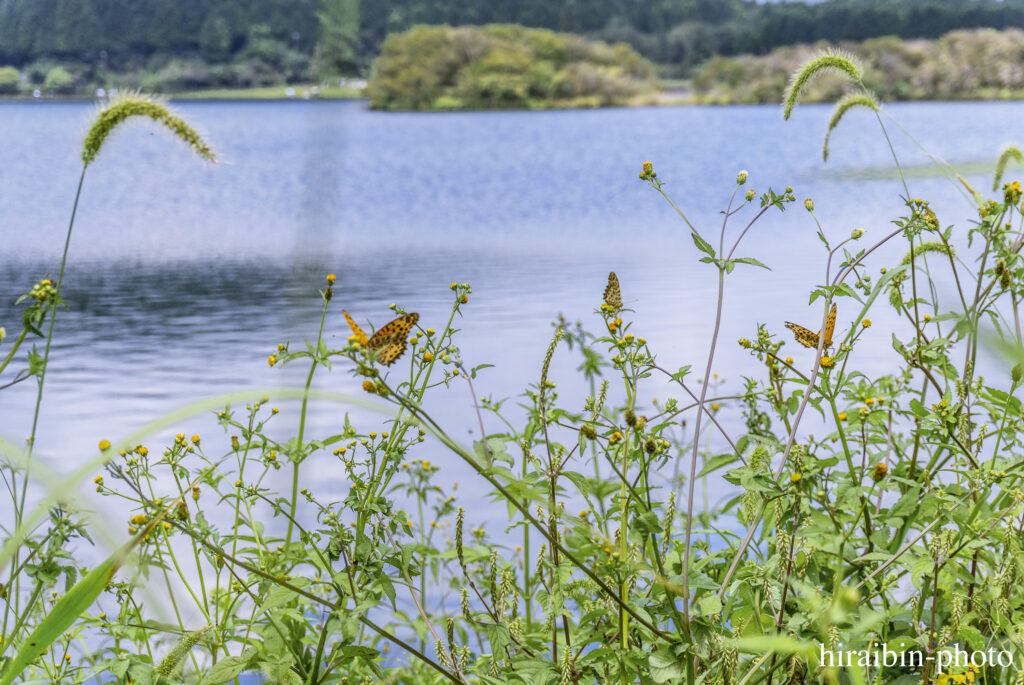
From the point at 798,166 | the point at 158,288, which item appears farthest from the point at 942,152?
the point at 158,288

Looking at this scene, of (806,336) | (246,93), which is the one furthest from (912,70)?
(806,336)

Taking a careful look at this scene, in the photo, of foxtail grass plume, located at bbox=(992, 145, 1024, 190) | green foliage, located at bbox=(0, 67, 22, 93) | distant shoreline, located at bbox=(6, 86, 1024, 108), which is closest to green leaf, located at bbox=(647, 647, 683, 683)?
foxtail grass plume, located at bbox=(992, 145, 1024, 190)

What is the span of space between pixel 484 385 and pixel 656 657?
12.1 ft

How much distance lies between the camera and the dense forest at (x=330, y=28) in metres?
19.0

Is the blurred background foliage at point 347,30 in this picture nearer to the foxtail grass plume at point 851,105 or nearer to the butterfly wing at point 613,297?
the butterfly wing at point 613,297

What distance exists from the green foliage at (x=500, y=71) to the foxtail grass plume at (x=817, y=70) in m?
40.0

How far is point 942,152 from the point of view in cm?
1677

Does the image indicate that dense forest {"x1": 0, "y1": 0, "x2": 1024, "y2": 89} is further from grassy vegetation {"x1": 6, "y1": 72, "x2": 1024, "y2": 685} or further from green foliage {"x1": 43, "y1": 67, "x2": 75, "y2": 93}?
grassy vegetation {"x1": 6, "y1": 72, "x2": 1024, "y2": 685}

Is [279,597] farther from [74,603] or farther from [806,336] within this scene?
[806,336]

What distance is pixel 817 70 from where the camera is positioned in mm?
1811

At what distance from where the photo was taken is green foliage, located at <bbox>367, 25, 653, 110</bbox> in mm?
40875

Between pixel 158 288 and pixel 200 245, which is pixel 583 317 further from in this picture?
pixel 200 245

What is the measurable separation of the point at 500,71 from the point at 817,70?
1611 inches

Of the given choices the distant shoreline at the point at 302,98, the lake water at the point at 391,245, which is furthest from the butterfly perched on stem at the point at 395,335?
the distant shoreline at the point at 302,98
